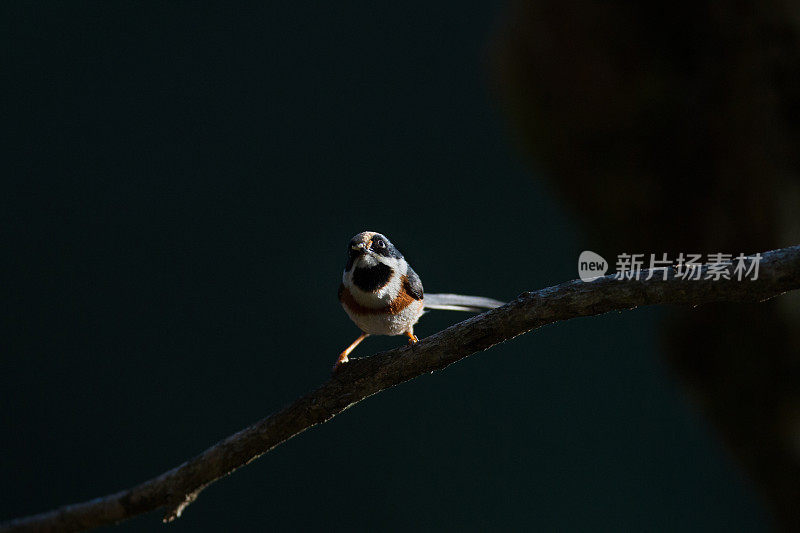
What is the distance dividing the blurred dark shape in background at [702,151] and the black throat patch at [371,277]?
163cm

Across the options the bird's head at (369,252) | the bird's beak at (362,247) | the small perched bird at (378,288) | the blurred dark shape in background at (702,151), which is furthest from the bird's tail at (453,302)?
the blurred dark shape in background at (702,151)

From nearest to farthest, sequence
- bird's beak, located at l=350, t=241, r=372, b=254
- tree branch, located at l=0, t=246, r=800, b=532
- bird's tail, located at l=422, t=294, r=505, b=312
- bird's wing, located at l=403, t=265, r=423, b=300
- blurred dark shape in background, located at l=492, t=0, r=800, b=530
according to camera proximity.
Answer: tree branch, located at l=0, t=246, r=800, b=532, bird's beak, located at l=350, t=241, r=372, b=254, bird's wing, located at l=403, t=265, r=423, b=300, bird's tail, located at l=422, t=294, r=505, b=312, blurred dark shape in background, located at l=492, t=0, r=800, b=530

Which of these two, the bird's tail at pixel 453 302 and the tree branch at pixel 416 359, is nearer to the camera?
the tree branch at pixel 416 359

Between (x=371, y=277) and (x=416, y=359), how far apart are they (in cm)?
20

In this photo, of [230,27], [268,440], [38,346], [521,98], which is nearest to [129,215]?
[38,346]

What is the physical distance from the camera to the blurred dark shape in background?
7.98 feet

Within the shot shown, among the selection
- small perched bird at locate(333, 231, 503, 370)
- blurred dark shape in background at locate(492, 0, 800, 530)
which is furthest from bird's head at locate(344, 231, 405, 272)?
blurred dark shape in background at locate(492, 0, 800, 530)

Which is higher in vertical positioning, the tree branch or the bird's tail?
the bird's tail

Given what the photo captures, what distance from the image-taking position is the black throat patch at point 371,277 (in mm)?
1392

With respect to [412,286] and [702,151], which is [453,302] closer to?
[412,286]

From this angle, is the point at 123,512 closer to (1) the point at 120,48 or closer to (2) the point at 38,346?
(2) the point at 38,346

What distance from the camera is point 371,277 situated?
1393 mm

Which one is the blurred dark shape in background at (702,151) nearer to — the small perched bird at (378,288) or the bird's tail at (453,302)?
the bird's tail at (453,302)

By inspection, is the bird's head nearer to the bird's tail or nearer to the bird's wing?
the bird's wing
